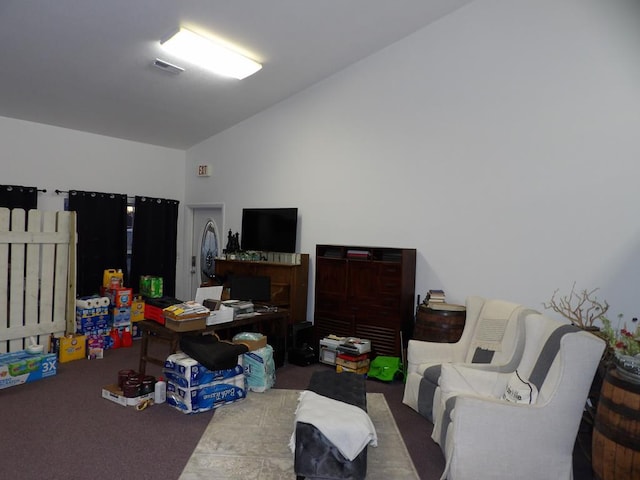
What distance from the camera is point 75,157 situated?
5426 millimetres

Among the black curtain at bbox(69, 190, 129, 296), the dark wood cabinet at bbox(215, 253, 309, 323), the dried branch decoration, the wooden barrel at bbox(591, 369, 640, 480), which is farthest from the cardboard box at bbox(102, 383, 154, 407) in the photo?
the dried branch decoration

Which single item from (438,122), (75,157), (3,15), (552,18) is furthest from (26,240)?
(552,18)

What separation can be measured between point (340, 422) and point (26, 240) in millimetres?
3968

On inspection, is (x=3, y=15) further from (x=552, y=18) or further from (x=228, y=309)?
(x=552, y=18)

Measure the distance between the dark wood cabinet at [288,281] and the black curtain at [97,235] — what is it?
1865 millimetres

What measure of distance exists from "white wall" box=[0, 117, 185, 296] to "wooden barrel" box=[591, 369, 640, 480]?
5.93m

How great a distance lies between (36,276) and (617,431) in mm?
5201

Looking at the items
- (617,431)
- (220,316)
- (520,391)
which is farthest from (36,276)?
(617,431)

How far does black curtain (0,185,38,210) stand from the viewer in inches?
187

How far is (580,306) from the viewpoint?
136 inches

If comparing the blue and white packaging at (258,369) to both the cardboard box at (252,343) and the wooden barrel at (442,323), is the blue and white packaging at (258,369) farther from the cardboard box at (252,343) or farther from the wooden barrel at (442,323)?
the wooden barrel at (442,323)

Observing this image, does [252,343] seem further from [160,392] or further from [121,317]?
[121,317]

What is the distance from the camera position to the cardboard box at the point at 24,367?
3686 mm

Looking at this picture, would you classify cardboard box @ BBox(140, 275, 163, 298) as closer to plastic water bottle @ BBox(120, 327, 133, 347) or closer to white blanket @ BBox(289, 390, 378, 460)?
plastic water bottle @ BBox(120, 327, 133, 347)
